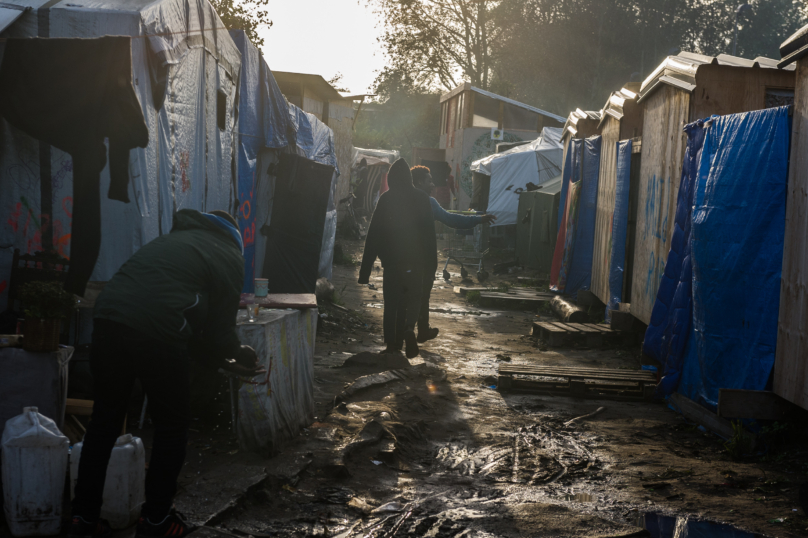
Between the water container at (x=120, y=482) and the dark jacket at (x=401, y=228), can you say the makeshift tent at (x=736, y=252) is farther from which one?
the water container at (x=120, y=482)

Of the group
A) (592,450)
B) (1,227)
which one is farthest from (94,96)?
(592,450)

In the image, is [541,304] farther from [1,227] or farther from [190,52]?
[1,227]

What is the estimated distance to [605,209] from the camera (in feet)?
35.9

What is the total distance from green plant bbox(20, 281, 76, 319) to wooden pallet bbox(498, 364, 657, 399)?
424cm

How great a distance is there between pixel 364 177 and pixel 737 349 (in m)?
23.8

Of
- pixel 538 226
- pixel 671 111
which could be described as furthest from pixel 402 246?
pixel 538 226

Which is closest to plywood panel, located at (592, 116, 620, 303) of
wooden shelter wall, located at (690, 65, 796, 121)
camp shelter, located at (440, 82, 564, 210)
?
wooden shelter wall, located at (690, 65, 796, 121)

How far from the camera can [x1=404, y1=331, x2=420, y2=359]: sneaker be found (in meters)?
7.66

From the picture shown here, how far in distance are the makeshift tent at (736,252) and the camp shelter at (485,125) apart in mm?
23433

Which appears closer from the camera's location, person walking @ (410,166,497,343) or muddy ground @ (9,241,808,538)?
muddy ground @ (9,241,808,538)

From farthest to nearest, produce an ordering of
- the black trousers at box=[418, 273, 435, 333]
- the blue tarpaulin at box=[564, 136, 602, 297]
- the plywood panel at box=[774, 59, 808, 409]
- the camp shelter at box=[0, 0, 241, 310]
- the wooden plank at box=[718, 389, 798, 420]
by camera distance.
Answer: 1. the blue tarpaulin at box=[564, 136, 602, 297]
2. the black trousers at box=[418, 273, 435, 333]
3. the wooden plank at box=[718, 389, 798, 420]
4. the camp shelter at box=[0, 0, 241, 310]
5. the plywood panel at box=[774, 59, 808, 409]

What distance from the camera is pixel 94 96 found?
4.25 m

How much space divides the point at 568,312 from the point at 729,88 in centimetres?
449

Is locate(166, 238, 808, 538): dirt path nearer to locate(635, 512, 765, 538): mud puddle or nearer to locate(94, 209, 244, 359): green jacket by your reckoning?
locate(635, 512, 765, 538): mud puddle
